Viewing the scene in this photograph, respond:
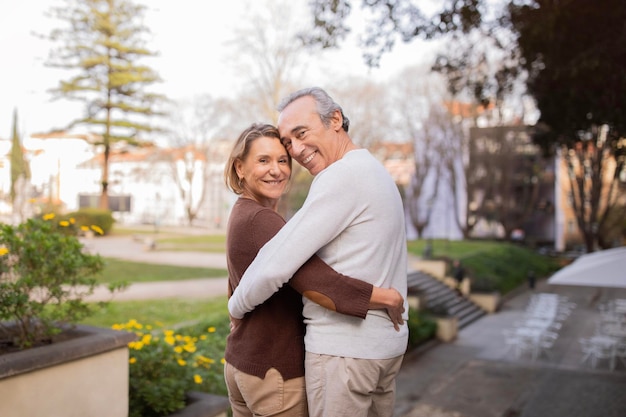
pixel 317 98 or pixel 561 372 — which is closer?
pixel 317 98

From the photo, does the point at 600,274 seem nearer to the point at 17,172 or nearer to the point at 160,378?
the point at 160,378

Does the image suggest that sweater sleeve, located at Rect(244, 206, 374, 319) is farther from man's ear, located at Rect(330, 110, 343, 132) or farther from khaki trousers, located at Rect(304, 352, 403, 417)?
man's ear, located at Rect(330, 110, 343, 132)

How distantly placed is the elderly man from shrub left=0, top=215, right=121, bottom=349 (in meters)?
2.10

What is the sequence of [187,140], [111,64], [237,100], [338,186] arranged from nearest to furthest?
[338,186]
[237,100]
[111,64]
[187,140]

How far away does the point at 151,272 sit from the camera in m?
17.1

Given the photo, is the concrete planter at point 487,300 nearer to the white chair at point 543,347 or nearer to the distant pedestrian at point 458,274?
the distant pedestrian at point 458,274

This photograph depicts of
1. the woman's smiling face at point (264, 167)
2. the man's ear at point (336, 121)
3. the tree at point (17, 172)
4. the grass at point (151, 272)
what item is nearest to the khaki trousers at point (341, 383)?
the woman's smiling face at point (264, 167)

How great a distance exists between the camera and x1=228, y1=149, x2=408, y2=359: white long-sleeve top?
5.16ft

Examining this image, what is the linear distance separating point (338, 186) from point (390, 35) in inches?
243

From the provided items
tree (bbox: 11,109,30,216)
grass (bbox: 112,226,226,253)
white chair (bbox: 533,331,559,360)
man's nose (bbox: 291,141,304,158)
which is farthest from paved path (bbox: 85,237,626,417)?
grass (bbox: 112,226,226,253)

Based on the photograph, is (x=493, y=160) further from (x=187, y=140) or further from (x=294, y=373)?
(x=294, y=373)

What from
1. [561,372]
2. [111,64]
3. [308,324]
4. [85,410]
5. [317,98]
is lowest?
[561,372]

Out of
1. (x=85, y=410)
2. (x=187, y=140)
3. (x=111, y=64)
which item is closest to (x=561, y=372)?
(x=85, y=410)

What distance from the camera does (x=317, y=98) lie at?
1.81 metres
